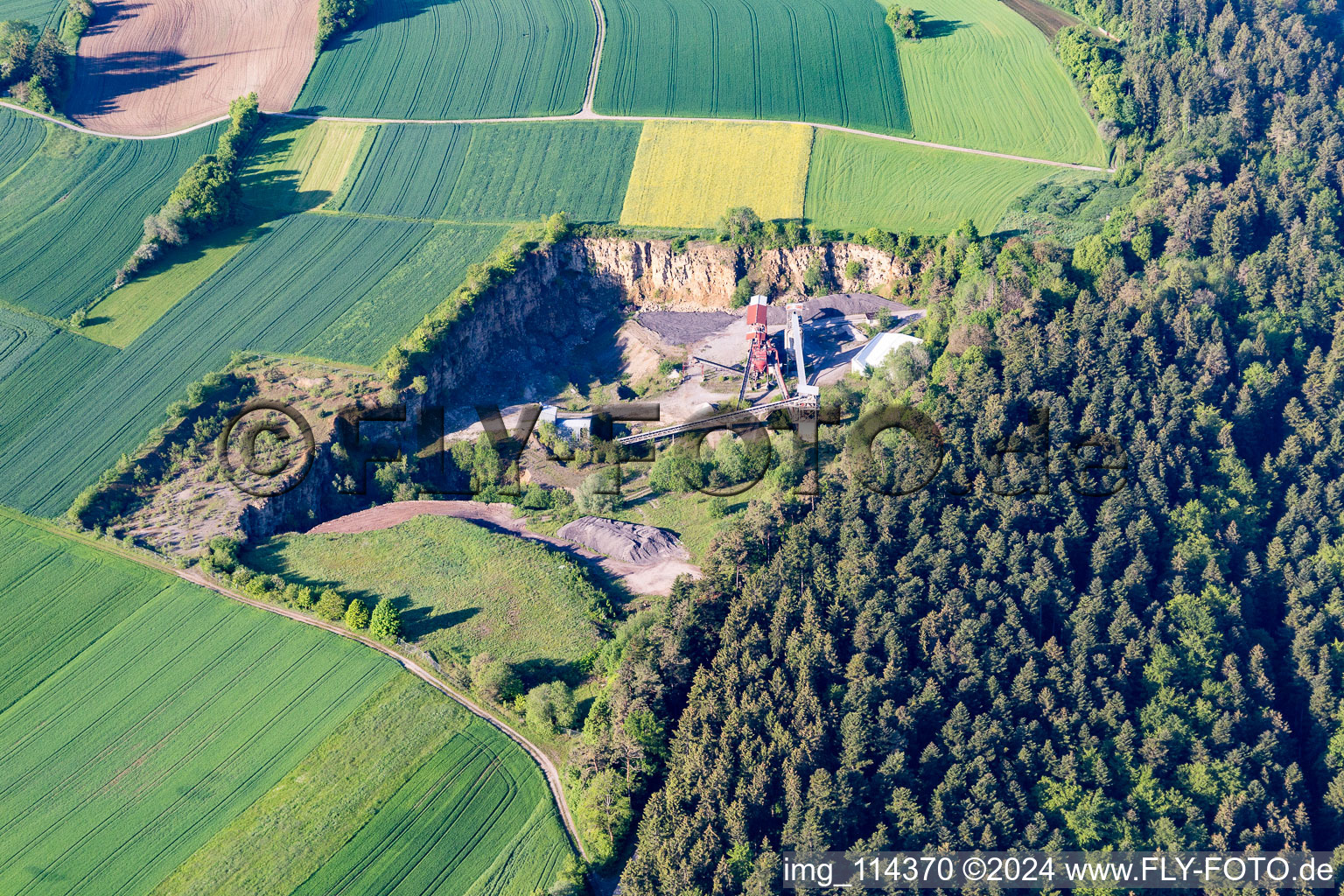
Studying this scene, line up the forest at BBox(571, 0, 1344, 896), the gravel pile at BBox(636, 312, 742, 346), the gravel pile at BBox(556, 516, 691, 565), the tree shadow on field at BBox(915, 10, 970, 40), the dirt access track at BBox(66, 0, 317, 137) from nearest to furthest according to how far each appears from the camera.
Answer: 1. the forest at BBox(571, 0, 1344, 896)
2. the gravel pile at BBox(556, 516, 691, 565)
3. the gravel pile at BBox(636, 312, 742, 346)
4. the dirt access track at BBox(66, 0, 317, 137)
5. the tree shadow on field at BBox(915, 10, 970, 40)

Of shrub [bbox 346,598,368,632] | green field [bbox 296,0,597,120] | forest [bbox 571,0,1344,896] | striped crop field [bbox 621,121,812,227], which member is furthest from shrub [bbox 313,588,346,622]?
green field [bbox 296,0,597,120]

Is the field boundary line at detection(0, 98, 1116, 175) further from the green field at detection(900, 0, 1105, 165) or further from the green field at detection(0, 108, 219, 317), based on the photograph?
the green field at detection(0, 108, 219, 317)

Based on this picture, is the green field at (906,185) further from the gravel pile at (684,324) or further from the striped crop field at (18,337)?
the striped crop field at (18,337)

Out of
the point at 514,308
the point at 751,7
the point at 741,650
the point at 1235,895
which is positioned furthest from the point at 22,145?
the point at 1235,895

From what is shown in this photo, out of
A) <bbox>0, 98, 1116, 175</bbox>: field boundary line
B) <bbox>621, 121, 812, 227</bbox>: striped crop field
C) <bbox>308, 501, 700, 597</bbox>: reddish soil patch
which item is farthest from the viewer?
<bbox>0, 98, 1116, 175</bbox>: field boundary line

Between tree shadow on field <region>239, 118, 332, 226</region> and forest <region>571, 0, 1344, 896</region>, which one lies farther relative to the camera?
tree shadow on field <region>239, 118, 332, 226</region>

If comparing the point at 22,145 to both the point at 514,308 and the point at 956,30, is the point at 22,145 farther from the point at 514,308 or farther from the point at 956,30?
the point at 956,30

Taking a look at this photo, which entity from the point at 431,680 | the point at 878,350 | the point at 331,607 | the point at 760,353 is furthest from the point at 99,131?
the point at 878,350
